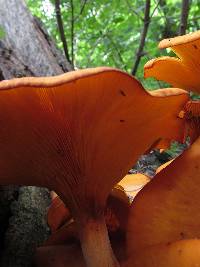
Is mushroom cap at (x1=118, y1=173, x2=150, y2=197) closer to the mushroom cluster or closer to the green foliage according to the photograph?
the mushroom cluster

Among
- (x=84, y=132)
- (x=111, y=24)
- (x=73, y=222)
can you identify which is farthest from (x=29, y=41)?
(x=84, y=132)

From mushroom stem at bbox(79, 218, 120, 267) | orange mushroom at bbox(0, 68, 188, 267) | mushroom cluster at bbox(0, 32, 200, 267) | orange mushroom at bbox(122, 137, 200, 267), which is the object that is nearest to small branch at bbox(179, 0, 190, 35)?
mushroom cluster at bbox(0, 32, 200, 267)

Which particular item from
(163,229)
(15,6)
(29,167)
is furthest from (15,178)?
(15,6)

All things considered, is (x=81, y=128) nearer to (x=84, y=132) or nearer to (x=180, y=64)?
(x=84, y=132)

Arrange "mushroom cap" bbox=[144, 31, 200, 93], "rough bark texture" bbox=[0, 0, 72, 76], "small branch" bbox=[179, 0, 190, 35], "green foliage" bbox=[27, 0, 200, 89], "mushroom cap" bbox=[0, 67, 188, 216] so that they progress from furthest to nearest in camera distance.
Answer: "green foliage" bbox=[27, 0, 200, 89]
"small branch" bbox=[179, 0, 190, 35]
"rough bark texture" bbox=[0, 0, 72, 76]
"mushroom cap" bbox=[144, 31, 200, 93]
"mushroom cap" bbox=[0, 67, 188, 216]

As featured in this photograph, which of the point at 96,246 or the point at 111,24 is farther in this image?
the point at 111,24

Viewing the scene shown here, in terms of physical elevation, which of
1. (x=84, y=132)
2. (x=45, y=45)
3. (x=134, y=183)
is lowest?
(x=134, y=183)
